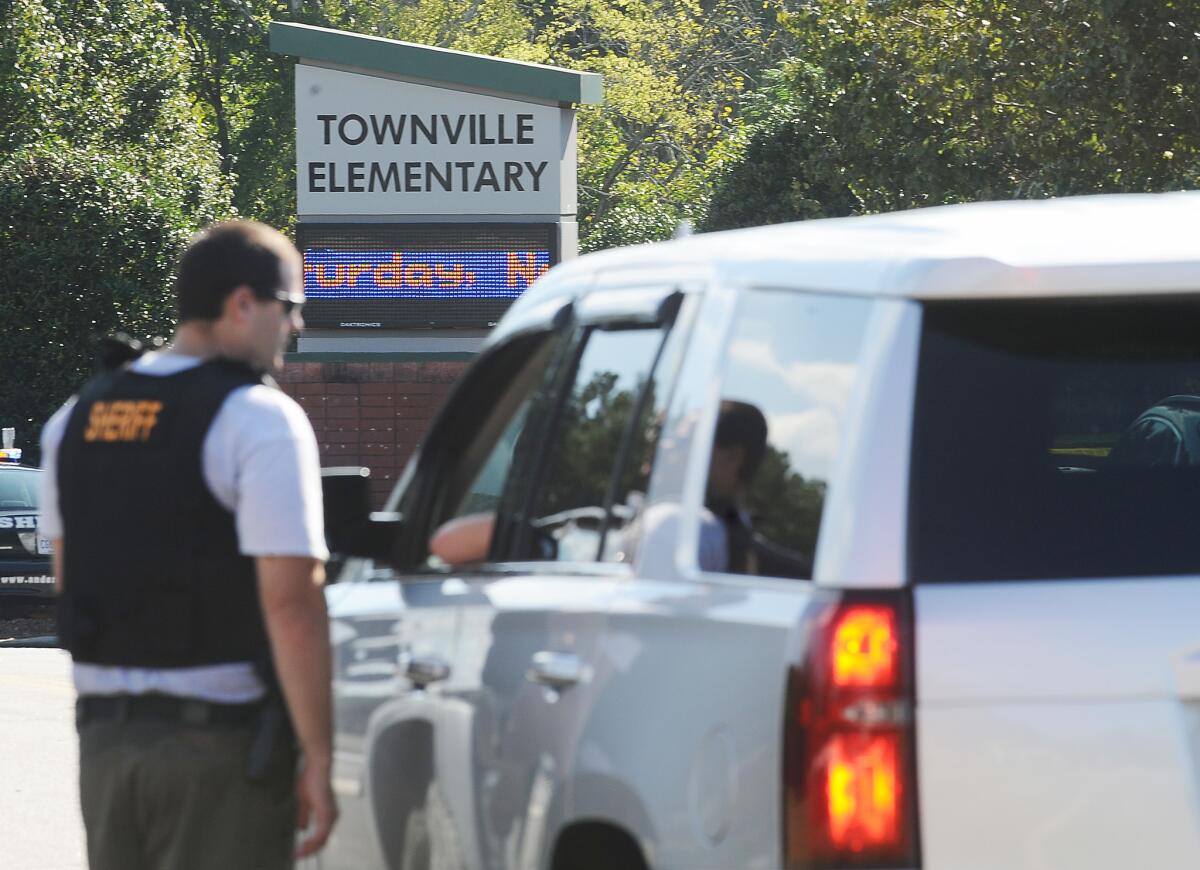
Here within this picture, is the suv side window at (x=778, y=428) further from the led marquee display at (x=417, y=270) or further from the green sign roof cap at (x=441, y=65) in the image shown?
the green sign roof cap at (x=441, y=65)

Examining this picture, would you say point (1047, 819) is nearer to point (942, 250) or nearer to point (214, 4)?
point (942, 250)

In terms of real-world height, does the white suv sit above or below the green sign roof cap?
below

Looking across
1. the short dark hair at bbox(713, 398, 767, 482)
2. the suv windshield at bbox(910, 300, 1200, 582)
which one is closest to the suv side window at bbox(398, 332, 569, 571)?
the short dark hair at bbox(713, 398, 767, 482)

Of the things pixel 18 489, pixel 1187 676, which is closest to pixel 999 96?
pixel 18 489

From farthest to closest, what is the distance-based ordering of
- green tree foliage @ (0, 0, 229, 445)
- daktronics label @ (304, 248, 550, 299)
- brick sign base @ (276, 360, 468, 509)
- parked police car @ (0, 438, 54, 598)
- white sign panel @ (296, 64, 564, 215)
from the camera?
green tree foliage @ (0, 0, 229, 445) → brick sign base @ (276, 360, 468, 509) → white sign panel @ (296, 64, 564, 215) → daktronics label @ (304, 248, 550, 299) → parked police car @ (0, 438, 54, 598)

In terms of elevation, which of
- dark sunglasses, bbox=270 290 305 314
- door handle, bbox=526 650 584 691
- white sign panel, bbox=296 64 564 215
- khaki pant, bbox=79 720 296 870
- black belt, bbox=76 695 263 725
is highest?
white sign panel, bbox=296 64 564 215

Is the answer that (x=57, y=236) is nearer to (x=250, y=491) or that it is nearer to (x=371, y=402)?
(x=371, y=402)

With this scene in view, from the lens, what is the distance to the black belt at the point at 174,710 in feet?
12.9

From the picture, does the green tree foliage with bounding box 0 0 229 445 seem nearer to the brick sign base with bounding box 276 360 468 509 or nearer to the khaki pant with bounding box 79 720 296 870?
the brick sign base with bounding box 276 360 468 509

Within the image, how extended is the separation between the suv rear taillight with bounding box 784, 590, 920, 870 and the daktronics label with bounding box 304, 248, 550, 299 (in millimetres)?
16203

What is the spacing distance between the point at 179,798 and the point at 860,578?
62.4 inches

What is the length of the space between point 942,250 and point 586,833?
1160 mm

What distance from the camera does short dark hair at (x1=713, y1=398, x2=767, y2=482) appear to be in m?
3.27

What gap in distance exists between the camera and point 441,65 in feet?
64.4
